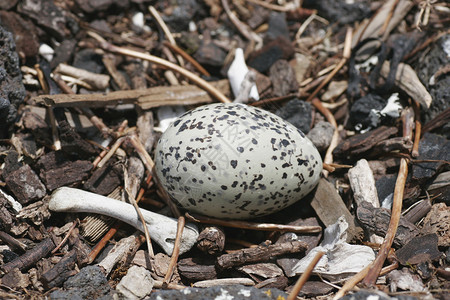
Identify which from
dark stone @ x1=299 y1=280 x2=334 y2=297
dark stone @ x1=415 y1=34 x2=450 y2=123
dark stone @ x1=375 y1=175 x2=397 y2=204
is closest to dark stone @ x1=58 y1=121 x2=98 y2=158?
dark stone @ x1=299 y1=280 x2=334 y2=297

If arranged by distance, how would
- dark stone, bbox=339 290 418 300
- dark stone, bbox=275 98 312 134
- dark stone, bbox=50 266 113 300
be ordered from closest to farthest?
1. dark stone, bbox=339 290 418 300
2. dark stone, bbox=50 266 113 300
3. dark stone, bbox=275 98 312 134

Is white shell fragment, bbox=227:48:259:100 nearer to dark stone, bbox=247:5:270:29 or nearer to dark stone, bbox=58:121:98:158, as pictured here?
dark stone, bbox=247:5:270:29

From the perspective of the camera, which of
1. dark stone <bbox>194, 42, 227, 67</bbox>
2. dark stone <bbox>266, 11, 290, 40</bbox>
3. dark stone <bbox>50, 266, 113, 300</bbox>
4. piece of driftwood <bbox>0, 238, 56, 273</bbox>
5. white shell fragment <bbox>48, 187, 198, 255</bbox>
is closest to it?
dark stone <bbox>50, 266, 113, 300</bbox>

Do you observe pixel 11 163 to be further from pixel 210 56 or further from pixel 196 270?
pixel 210 56

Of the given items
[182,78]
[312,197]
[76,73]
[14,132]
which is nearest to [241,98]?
[182,78]

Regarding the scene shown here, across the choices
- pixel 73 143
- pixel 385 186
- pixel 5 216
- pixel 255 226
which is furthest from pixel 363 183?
pixel 5 216

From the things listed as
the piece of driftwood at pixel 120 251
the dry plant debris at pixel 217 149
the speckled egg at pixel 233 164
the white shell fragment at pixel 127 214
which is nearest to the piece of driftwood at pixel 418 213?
the dry plant debris at pixel 217 149
